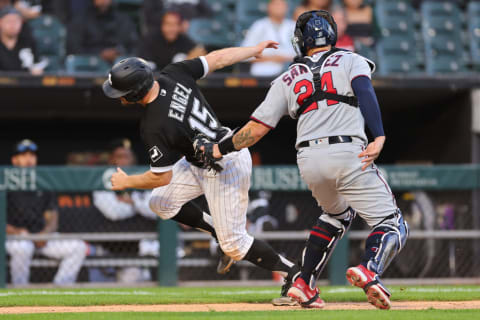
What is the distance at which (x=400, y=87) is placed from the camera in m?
9.47

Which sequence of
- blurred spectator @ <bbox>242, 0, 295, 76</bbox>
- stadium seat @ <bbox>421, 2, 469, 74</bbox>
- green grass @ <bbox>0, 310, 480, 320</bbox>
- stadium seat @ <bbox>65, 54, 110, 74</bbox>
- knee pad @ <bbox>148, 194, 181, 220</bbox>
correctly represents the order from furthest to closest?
stadium seat @ <bbox>421, 2, 469, 74</bbox> < stadium seat @ <bbox>65, 54, 110, 74</bbox> < blurred spectator @ <bbox>242, 0, 295, 76</bbox> < knee pad @ <bbox>148, 194, 181, 220</bbox> < green grass @ <bbox>0, 310, 480, 320</bbox>

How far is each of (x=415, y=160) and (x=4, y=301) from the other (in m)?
7.54

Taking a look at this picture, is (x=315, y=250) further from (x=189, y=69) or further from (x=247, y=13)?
(x=247, y=13)

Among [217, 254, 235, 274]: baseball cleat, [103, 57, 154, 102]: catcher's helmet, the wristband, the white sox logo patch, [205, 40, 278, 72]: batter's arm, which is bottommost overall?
[217, 254, 235, 274]: baseball cleat

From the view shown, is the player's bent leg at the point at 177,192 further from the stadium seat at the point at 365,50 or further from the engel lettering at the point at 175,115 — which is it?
the stadium seat at the point at 365,50

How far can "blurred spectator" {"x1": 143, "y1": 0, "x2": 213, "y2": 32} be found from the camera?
1023cm

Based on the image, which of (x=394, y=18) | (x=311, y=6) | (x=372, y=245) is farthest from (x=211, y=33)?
(x=372, y=245)

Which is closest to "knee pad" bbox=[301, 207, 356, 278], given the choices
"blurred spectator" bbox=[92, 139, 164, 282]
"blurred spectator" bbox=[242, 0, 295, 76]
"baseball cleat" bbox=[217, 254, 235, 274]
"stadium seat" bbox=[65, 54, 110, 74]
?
"baseball cleat" bbox=[217, 254, 235, 274]

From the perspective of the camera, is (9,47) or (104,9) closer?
(9,47)

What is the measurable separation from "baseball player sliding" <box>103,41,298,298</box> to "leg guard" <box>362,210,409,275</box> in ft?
3.26

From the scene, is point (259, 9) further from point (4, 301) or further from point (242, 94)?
point (4, 301)

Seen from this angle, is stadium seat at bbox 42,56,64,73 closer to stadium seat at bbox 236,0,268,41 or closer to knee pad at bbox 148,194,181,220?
stadium seat at bbox 236,0,268,41

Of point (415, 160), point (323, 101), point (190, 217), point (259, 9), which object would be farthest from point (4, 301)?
point (415, 160)

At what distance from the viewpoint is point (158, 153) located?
15.5 feet
